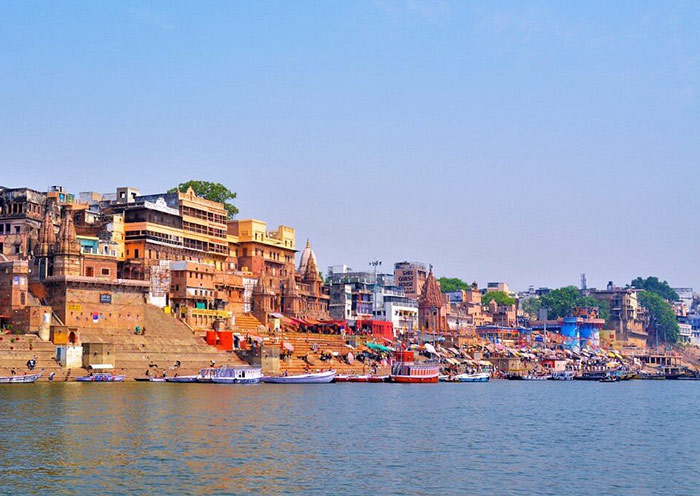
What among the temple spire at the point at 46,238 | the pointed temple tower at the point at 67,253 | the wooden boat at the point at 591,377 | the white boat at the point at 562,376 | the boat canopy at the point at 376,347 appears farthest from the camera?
the white boat at the point at 562,376

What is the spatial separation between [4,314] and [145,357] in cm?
1034

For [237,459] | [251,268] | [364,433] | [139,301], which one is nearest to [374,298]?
[251,268]

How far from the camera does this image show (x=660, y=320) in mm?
196000

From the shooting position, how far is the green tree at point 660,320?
196 meters

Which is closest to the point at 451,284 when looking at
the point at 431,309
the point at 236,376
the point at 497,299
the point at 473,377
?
the point at 497,299

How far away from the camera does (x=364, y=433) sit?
45594 millimetres

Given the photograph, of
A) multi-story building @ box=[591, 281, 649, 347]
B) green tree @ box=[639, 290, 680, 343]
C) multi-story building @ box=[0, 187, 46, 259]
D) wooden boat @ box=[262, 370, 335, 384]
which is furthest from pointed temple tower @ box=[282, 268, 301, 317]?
green tree @ box=[639, 290, 680, 343]

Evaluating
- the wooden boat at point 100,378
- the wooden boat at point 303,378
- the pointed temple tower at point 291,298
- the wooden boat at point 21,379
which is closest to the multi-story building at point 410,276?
the pointed temple tower at point 291,298

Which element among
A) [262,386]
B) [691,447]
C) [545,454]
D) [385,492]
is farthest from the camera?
[262,386]

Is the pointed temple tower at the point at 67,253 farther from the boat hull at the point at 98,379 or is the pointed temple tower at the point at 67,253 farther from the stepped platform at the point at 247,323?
the stepped platform at the point at 247,323

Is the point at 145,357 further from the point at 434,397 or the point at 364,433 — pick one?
the point at 364,433

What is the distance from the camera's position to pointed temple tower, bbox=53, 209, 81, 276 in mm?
77438

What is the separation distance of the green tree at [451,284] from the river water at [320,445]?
357 ft

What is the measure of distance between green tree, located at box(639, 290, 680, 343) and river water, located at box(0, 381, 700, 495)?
5363 inches
